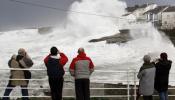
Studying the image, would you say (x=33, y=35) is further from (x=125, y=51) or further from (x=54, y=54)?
(x=54, y=54)

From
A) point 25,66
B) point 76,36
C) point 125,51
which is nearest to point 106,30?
point 76,36

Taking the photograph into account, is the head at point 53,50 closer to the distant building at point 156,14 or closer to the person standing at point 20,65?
the person standing at point 20,65

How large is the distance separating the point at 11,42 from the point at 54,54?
53.7 meters

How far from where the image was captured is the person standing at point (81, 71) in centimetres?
1335

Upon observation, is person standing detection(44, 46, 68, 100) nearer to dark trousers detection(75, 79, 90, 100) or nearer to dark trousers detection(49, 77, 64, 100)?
dark trousers detection(49, 77, 64, 100)

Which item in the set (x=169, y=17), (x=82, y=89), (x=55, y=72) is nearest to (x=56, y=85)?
(x=55, y=72)

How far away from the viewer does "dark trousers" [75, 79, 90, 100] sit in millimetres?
13375

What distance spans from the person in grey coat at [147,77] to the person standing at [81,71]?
128 cm

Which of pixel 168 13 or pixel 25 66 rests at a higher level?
pixel 168 13

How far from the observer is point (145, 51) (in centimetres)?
5112

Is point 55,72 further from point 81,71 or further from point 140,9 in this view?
point 140,9

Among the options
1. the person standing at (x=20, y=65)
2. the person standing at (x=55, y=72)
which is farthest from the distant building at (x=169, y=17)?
the person standing at (x=55, y=72)

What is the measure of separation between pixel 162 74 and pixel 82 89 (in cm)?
208

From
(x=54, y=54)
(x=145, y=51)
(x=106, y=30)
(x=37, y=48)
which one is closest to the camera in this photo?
(x=54, y=54)
